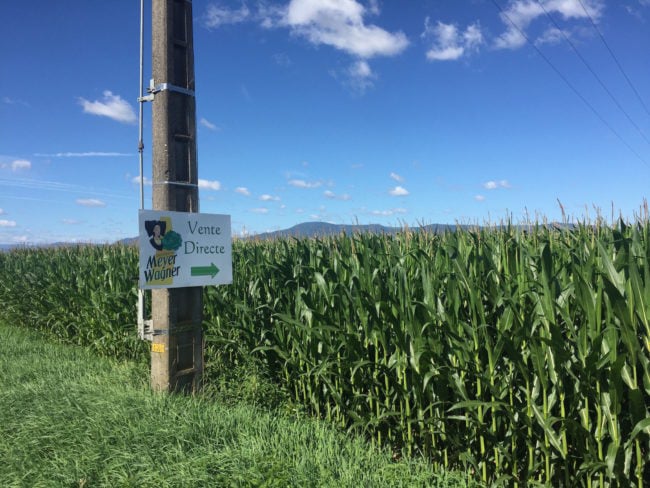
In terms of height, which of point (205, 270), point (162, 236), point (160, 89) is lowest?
point (205, 270)

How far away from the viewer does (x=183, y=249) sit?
4824mm

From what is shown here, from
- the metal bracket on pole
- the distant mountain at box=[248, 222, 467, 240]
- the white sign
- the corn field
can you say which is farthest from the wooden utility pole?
the distant mountain at box=[248, 222, 467, 240]

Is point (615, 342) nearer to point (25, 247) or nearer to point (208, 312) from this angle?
point (208, 312)

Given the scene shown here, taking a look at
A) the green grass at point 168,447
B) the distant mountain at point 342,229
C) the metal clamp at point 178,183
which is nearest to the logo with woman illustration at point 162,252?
the metal clamp at point 178,183

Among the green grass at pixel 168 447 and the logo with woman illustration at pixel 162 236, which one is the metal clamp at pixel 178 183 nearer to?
the logo with woman illustration at pixel 162 236

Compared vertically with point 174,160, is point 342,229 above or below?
below

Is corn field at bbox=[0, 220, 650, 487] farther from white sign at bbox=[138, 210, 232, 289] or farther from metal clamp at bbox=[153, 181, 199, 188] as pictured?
metal clamp at bbox=[153, 181, 199, 188]

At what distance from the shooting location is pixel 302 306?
4973 millimetres

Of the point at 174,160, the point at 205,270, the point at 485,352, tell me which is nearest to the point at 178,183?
the point at 174,160

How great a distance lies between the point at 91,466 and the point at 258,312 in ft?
8.78

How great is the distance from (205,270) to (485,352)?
9.25 feet

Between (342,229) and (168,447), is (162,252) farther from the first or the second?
(342,229)

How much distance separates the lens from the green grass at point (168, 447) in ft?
10.4

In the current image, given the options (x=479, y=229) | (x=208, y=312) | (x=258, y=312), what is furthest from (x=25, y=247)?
(x=479, y=229)
